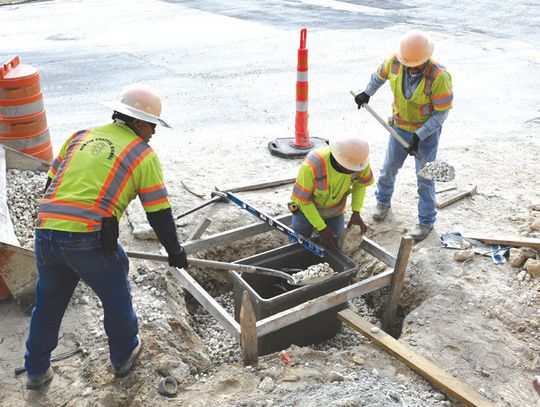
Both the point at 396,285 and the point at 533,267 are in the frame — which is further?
the point at 533,267

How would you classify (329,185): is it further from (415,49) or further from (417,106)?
(415,49)

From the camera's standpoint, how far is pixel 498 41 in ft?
47.9

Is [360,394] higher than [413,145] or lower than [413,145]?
lower

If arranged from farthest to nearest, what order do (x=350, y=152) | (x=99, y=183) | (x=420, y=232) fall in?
(x=420, y=232)
(x=350, y=152)
(x=99, y=183)

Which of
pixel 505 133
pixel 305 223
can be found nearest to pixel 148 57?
pixel 505 133

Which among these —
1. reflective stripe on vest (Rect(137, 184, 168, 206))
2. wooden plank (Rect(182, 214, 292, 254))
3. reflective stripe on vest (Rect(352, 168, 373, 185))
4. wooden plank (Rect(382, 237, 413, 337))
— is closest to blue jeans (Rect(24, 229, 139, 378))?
reflective stripe on vest (Rect(137, 184, 168, 206))

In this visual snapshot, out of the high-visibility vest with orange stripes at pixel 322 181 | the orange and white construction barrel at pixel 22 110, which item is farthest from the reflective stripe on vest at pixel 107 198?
the orange and white construction barrel at pixel 22 110

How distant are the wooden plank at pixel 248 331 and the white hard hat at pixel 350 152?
1436mm

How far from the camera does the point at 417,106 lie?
18.6 feet

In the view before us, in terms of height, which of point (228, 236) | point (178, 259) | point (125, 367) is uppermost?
point (178, 259)

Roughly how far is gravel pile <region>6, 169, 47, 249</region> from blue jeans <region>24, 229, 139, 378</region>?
1215mm

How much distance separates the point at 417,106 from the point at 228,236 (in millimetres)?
2268

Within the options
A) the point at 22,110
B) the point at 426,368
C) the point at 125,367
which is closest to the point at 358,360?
the point at 426,368

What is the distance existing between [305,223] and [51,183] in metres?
2.43
